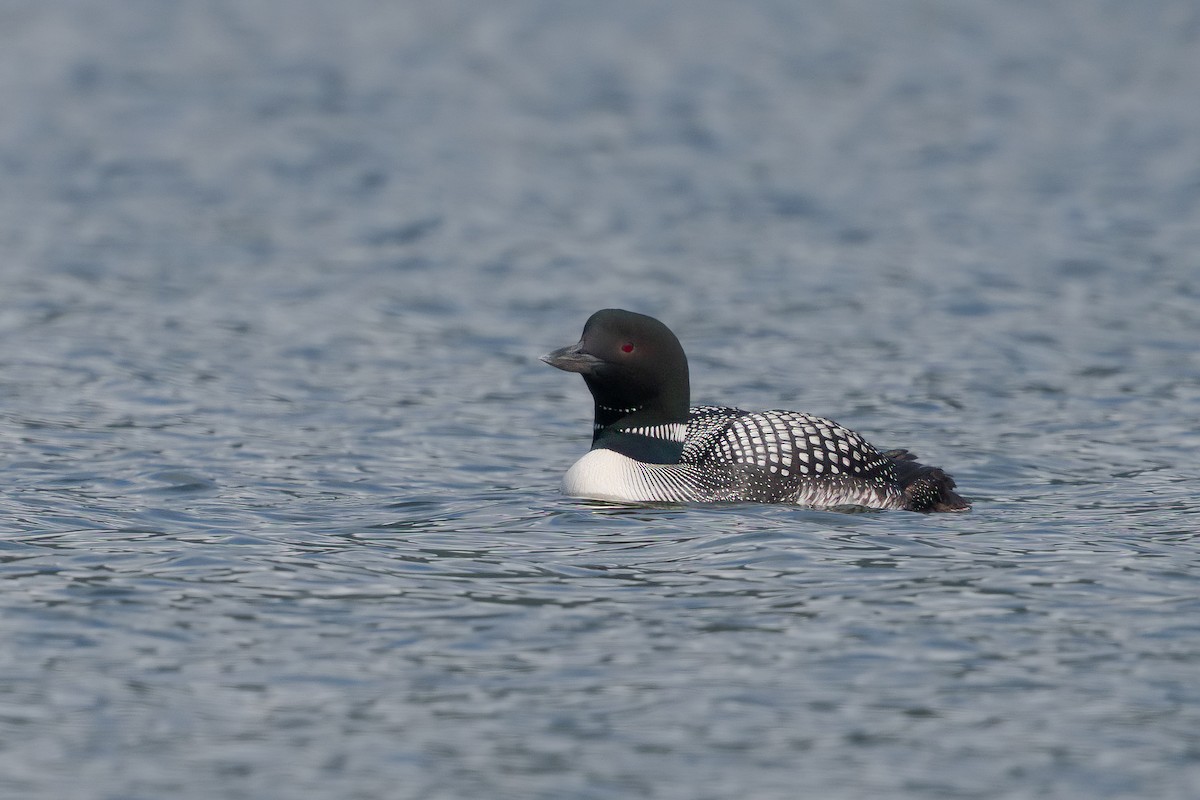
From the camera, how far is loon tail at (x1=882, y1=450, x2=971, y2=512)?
785 centimetres

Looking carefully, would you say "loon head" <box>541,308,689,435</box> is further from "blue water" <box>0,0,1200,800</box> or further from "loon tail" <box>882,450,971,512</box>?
"loon tail" <box>882,450,971,512</box>

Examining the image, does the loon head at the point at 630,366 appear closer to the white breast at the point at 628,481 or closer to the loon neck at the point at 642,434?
the loon neck at the point at 642,434

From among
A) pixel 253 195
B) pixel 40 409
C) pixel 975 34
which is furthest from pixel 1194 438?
pixel 975 34

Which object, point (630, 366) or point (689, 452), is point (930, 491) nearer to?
point (689, 452)

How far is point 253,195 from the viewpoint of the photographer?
1585 centimetres

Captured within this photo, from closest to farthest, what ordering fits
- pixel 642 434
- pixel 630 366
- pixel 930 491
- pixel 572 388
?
pixel 930 491 < pixel 630 366 < pixel 642 434 < pixel 572 388

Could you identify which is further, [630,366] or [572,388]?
[572,388]

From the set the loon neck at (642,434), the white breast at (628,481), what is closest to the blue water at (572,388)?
the white breast at (628,481)

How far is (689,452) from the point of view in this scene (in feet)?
26.5

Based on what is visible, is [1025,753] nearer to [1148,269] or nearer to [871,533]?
[871,533]

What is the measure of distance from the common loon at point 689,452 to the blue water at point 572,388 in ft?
0.47

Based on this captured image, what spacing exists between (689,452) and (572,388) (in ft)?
9.51

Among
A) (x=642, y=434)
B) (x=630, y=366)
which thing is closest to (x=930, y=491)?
(x=642, y=434)

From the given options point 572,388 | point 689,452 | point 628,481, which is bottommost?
point 628,481
